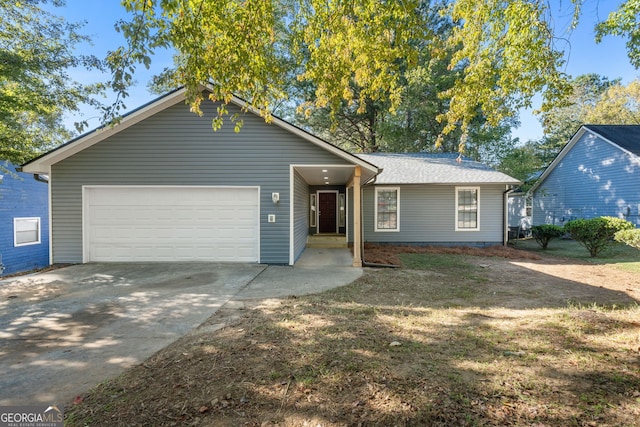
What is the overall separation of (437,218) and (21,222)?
16.1 meters

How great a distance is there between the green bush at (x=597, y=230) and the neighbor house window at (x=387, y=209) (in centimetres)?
629

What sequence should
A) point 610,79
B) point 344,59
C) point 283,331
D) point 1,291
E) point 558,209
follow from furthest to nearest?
point 610,79 → point 558,209 → point 1,291 → point 344,59 → point 283,331

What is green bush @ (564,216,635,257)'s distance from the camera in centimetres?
1030

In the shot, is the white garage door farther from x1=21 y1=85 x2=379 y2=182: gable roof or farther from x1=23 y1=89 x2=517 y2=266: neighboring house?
x1=21 y1=85 x2=379 y2=182: gable roof

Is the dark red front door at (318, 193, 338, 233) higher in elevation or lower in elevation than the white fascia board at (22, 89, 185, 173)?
A: lower

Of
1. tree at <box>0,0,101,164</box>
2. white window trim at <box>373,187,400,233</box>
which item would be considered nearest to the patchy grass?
white window trim at <box>373,187,400,233</box>

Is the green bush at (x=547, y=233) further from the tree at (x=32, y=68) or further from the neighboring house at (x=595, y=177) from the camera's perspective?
the tree at (x=32, y=68)

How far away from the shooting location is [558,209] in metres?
17.3

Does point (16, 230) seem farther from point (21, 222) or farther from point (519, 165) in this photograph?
point (519, 165)

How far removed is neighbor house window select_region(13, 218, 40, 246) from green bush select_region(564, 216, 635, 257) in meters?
20.4

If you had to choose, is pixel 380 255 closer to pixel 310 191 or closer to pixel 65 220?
pixel 310 191

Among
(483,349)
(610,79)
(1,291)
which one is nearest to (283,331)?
(483,349)

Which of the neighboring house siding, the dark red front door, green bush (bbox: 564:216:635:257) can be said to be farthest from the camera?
the neighboring house siding

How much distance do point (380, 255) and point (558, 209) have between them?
46.1ft
